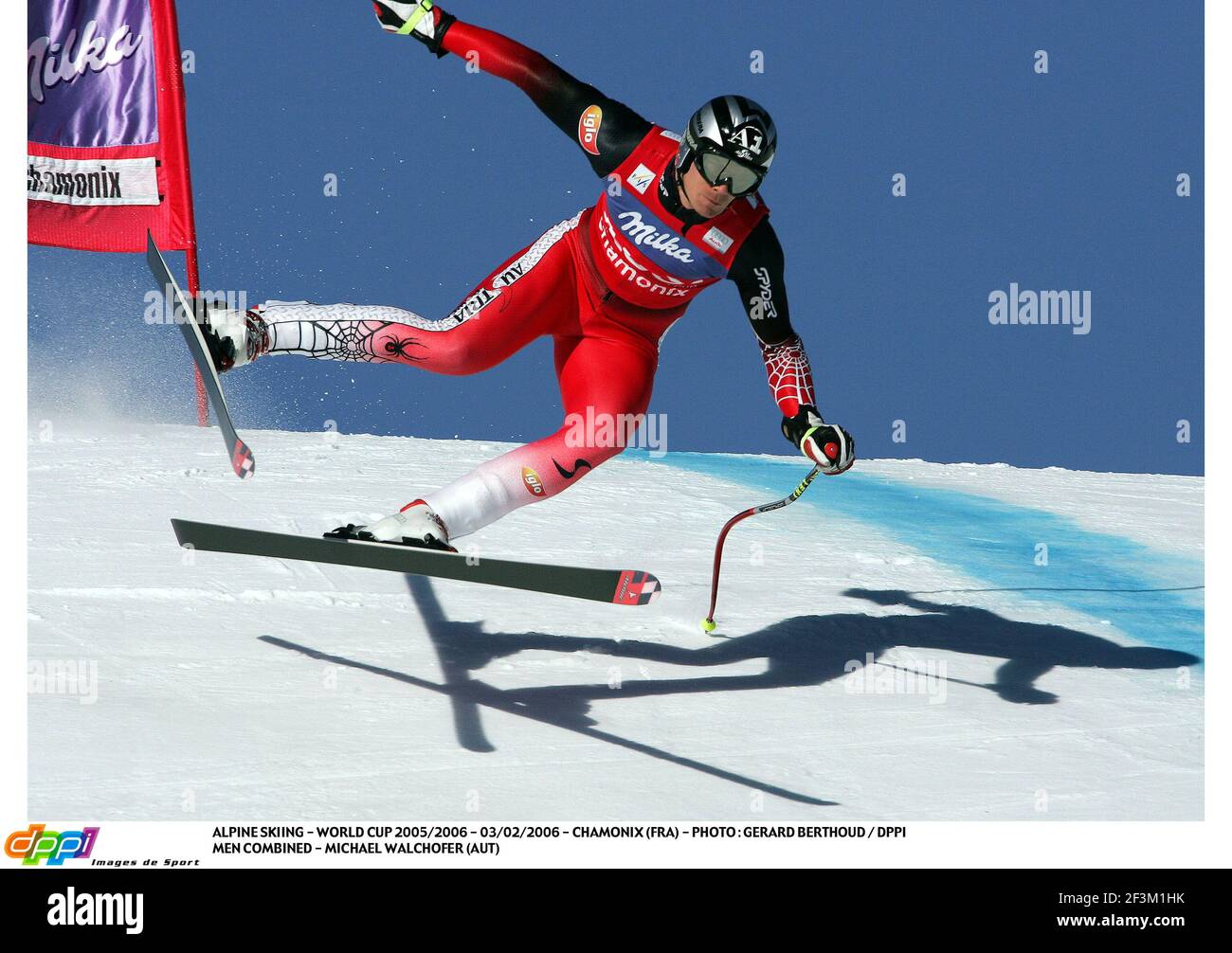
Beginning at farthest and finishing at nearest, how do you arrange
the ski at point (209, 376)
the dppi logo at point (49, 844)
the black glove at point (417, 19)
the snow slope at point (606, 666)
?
the black glove at point (417, 19) → the ski at point (209, 376) → the snow slope at point (606, 666) → the dppi logo at point (49, 844)

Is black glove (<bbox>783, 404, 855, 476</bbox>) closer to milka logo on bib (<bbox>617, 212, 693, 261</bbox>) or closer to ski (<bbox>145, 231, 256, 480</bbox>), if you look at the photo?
milka logo on bib (<bbox>617, 212, 693, 261</bbox>)

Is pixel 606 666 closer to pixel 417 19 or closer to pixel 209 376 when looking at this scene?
pixel 209 376

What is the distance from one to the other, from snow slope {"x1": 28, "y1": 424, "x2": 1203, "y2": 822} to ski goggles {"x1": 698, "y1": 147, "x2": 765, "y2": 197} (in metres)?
1.48

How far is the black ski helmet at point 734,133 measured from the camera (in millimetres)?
3404

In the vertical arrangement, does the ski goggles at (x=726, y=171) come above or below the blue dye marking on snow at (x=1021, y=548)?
above

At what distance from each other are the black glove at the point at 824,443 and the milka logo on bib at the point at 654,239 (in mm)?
571

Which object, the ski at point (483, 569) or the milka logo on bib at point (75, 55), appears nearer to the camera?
the ski at point (483, 569)

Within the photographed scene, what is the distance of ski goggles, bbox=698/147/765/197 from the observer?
3.42 m

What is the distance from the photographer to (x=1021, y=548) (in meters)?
6.03

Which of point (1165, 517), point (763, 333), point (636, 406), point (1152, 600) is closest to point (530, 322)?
point (636, 406)

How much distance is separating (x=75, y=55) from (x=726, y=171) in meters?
5.36

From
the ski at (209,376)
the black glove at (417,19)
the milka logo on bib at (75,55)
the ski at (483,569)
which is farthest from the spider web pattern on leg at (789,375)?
the milka logo on bib at (75,55)

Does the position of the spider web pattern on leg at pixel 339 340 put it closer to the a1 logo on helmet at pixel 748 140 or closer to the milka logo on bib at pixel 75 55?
the a1 logo on helmet at pixel 748 140

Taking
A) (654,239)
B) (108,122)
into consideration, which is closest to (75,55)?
(108,122)
